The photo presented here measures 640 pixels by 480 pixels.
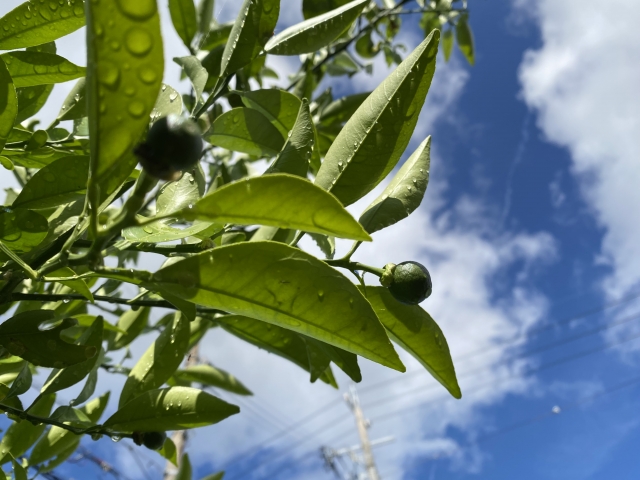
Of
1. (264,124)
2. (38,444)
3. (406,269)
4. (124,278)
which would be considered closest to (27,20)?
(264,124)

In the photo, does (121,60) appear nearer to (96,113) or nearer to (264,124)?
(96,113)

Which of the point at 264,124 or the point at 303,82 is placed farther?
the point at 303,82

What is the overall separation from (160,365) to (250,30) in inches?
27.5

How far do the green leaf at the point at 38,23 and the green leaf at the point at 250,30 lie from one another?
0.27 m

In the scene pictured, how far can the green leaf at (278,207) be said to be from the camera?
496 millimetres

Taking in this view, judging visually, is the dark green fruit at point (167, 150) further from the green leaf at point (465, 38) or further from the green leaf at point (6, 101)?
the green leaf at point (465, 38)

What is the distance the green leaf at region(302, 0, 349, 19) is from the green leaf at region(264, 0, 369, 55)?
20 cm

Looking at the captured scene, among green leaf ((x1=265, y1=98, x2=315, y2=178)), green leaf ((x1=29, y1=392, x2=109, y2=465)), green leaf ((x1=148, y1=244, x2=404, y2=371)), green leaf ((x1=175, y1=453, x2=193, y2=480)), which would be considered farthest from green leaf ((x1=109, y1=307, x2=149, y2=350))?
green leaf ((x1=148, y1=244, x2=404, y2=371))

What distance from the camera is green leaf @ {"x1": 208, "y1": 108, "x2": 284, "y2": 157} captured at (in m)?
1.10

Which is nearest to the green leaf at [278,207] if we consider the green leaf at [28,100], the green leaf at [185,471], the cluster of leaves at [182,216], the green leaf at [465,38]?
the cluster of leaves at [182,216]

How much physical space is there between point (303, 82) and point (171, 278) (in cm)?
126

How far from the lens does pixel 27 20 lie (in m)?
0.91

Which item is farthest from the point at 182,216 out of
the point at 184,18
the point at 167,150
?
the point at 184,18

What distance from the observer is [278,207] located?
20.5 inches
